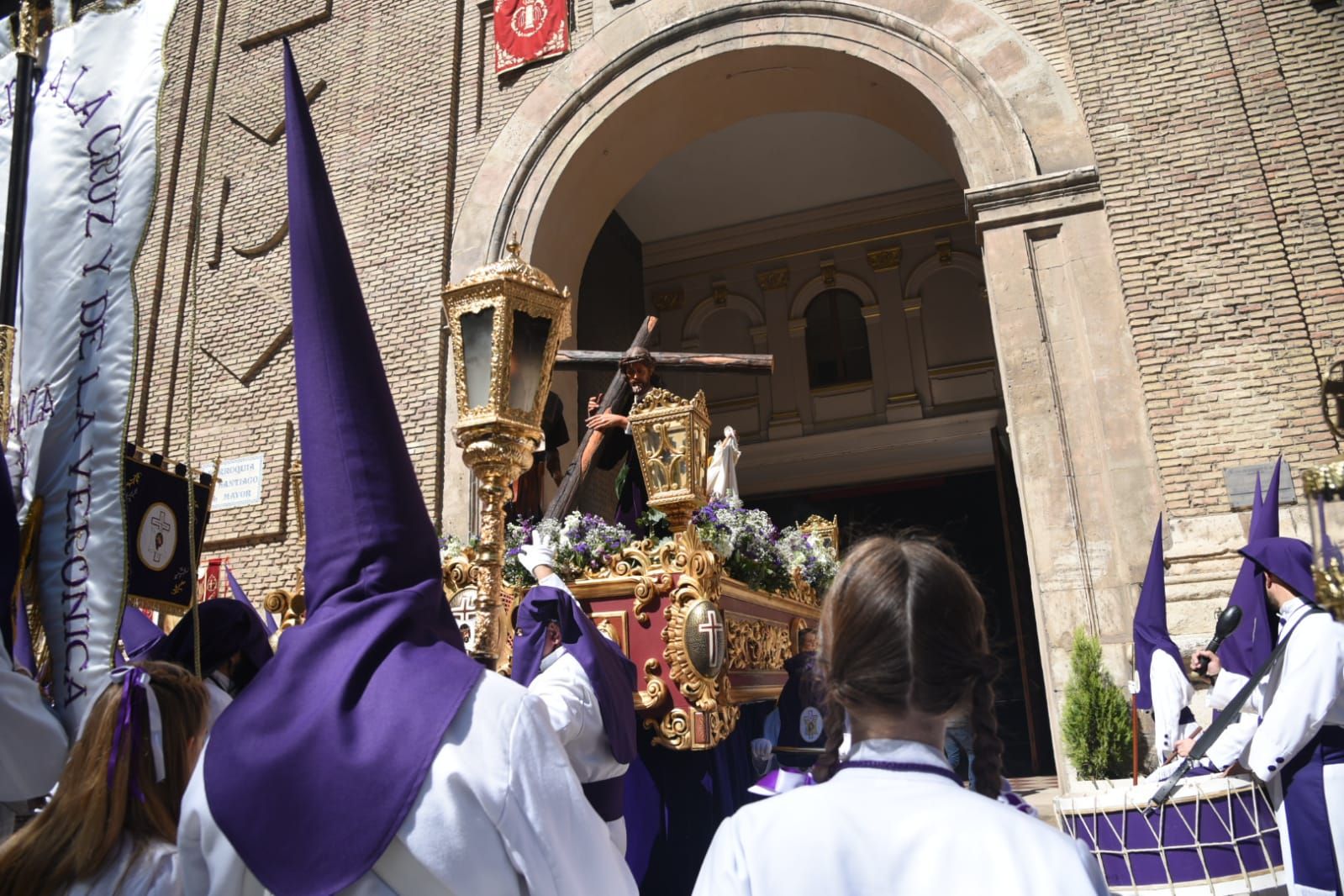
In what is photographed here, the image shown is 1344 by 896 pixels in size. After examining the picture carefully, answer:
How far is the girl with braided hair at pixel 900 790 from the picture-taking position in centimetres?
123

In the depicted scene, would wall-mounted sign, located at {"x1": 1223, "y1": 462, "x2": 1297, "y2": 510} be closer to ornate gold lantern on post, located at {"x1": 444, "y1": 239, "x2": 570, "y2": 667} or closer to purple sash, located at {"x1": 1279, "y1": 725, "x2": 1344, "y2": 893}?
purple sash, located at {"x1": 1279, "y1": 725, "x2": 1344, "y2": 893}

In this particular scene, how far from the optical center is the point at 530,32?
40.6 ft

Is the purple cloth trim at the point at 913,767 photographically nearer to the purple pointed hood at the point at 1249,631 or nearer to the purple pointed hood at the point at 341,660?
the purple pointed hood at the point at 341,660

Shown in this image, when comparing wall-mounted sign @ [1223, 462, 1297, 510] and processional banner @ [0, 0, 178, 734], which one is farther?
wall-mounted sign @ [1223, 462, 1297, 510]

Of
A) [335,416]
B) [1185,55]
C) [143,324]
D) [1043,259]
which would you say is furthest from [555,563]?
[143,324]

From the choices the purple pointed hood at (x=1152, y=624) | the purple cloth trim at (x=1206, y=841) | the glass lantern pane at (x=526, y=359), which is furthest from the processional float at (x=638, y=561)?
the purple pointed hood at (x=1152, y=624)

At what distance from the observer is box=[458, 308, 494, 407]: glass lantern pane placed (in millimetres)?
3754

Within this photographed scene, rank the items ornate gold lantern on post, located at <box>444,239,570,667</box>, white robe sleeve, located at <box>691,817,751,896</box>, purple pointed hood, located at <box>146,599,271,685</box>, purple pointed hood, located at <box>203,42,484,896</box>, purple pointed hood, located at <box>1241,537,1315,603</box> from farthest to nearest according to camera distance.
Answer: purple pointed hood, located at <box>1241,537,1315,603</box> < ornate gold lantern on post, located at <box>444,239,570,667</box> < purple pointed hood, located at <box>146,599,271,685</box> < purple pointed hood, located at <box>203,42,484,896</box> < white robe sleeve, located at <box>691,817,751,896</box>

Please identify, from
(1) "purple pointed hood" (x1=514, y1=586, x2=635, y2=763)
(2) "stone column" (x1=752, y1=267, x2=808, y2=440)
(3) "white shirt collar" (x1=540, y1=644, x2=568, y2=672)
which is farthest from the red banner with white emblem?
(3) "white shirt collar" (x1=540, y1=644, x2=568, y2=672)

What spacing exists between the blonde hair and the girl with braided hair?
4.34 ft

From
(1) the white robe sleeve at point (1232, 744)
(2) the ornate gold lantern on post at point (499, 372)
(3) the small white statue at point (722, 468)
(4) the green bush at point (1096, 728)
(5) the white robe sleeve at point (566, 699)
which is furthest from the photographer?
(4) the green bush at point (1096, 728)

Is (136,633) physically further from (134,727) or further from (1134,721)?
(1134,721)

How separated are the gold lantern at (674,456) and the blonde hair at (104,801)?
3251 millimetres

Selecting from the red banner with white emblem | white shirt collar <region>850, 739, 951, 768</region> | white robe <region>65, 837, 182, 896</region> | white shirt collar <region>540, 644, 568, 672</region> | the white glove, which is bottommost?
white robe <region>65, 837, 182, 896</region>
